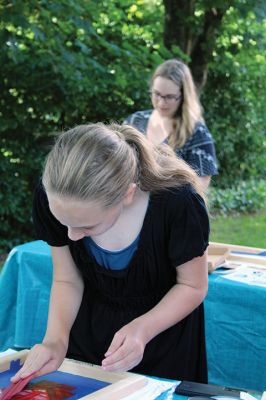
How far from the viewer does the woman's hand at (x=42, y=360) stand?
5.47 ft

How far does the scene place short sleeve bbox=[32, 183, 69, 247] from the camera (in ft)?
5.89

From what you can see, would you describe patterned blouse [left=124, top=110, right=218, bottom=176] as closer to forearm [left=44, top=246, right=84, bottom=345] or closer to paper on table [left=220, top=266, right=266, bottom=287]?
paper on table [left=220, top=266, right=266, bottom=287]

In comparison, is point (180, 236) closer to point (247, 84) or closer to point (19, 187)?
point (19, 187)

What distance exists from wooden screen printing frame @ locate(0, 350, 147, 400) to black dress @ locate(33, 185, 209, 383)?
187mm

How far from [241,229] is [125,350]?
5.87m

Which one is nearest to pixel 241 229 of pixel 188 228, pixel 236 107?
pixel 236 107

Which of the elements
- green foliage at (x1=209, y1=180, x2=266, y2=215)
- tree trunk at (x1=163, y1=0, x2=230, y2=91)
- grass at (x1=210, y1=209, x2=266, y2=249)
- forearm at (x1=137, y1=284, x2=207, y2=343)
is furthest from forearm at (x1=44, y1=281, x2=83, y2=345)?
green foliage at (x1=209, y1=180, x2=266, y2=215)

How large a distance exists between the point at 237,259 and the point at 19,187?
3446mm

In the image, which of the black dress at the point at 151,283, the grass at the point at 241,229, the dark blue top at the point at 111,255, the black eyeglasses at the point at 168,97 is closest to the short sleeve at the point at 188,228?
the black dress at the point at 151,283

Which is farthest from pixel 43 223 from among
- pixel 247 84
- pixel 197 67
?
pixel 247 84

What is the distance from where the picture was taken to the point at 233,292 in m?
2.59

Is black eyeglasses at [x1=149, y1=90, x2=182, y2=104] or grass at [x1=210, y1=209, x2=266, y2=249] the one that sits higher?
black eyeglasses at [x1=149, y1=90, x2=182, y2=104]

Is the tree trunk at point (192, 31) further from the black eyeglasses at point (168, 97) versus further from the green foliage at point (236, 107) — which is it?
the black eyeglasses at point (168, 97)

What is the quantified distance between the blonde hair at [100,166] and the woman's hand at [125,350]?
1.11ft
